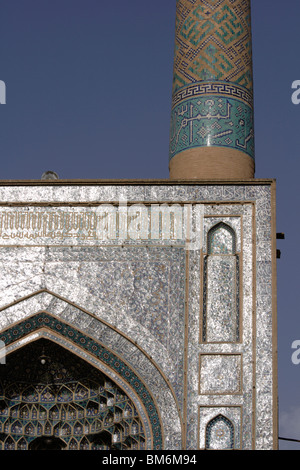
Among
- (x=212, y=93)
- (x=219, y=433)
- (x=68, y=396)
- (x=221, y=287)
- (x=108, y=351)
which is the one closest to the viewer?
(x=219, y=433)

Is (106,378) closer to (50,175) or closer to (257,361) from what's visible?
Answer: (257,361)

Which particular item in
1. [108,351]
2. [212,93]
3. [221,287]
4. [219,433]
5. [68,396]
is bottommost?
[219,433]

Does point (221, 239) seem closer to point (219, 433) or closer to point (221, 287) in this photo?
A: point (221, 287)

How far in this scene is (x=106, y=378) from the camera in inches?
293

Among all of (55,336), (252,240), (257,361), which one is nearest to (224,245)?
(252,240)

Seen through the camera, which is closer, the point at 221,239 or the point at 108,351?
the point at 108,351

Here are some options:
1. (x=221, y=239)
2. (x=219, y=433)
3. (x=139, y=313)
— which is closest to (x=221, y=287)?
(x=221, y=239)

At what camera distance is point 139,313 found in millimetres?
7387

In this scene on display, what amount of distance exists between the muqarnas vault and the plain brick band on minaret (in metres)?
0.16

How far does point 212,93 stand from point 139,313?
6.85 feet

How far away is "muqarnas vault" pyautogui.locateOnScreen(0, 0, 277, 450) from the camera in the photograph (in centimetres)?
717

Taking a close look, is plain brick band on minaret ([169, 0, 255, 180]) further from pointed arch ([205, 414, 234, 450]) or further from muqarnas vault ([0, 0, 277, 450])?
pointed arch ([205, 414, 234, 450])

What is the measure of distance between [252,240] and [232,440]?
4.89 ft

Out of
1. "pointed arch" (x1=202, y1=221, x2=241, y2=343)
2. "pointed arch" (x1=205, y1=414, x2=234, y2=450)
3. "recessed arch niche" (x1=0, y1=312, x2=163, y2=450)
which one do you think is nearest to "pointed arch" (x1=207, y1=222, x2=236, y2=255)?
"pointed arch" (x1=202, y1=221, x2=241, y2=343)
